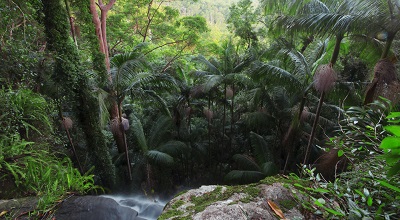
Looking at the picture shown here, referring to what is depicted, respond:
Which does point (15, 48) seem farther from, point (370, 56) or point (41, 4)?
point (370, 56)

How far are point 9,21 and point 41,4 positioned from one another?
1105 millimetres

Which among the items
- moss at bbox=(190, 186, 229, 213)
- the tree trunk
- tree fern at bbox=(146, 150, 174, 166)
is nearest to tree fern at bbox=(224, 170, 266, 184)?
tree fern at bbox=(146, 150, 174, 166)

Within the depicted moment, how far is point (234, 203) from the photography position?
4.81ft

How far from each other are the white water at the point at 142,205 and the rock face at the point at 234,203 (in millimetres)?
4516

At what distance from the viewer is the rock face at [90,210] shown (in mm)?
3455

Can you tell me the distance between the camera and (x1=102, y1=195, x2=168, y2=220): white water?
19.8 feet

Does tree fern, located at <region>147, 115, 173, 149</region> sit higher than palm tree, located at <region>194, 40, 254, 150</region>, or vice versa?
palm tree, located at <region>194, 40, 254, 150</region>

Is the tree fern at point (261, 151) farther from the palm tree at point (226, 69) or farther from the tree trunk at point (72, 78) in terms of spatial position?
the tree trunk at point (72, 78)

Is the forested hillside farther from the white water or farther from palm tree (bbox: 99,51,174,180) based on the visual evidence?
the white water

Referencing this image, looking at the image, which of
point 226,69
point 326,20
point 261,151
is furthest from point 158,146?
point 326,20

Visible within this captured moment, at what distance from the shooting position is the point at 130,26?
13305 mm

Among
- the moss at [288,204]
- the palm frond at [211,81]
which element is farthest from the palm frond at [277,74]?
the moss at [288,204]

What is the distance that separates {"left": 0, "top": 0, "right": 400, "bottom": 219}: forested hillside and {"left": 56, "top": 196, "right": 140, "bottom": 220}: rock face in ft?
0.69

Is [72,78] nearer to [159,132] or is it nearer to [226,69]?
[159,132]
